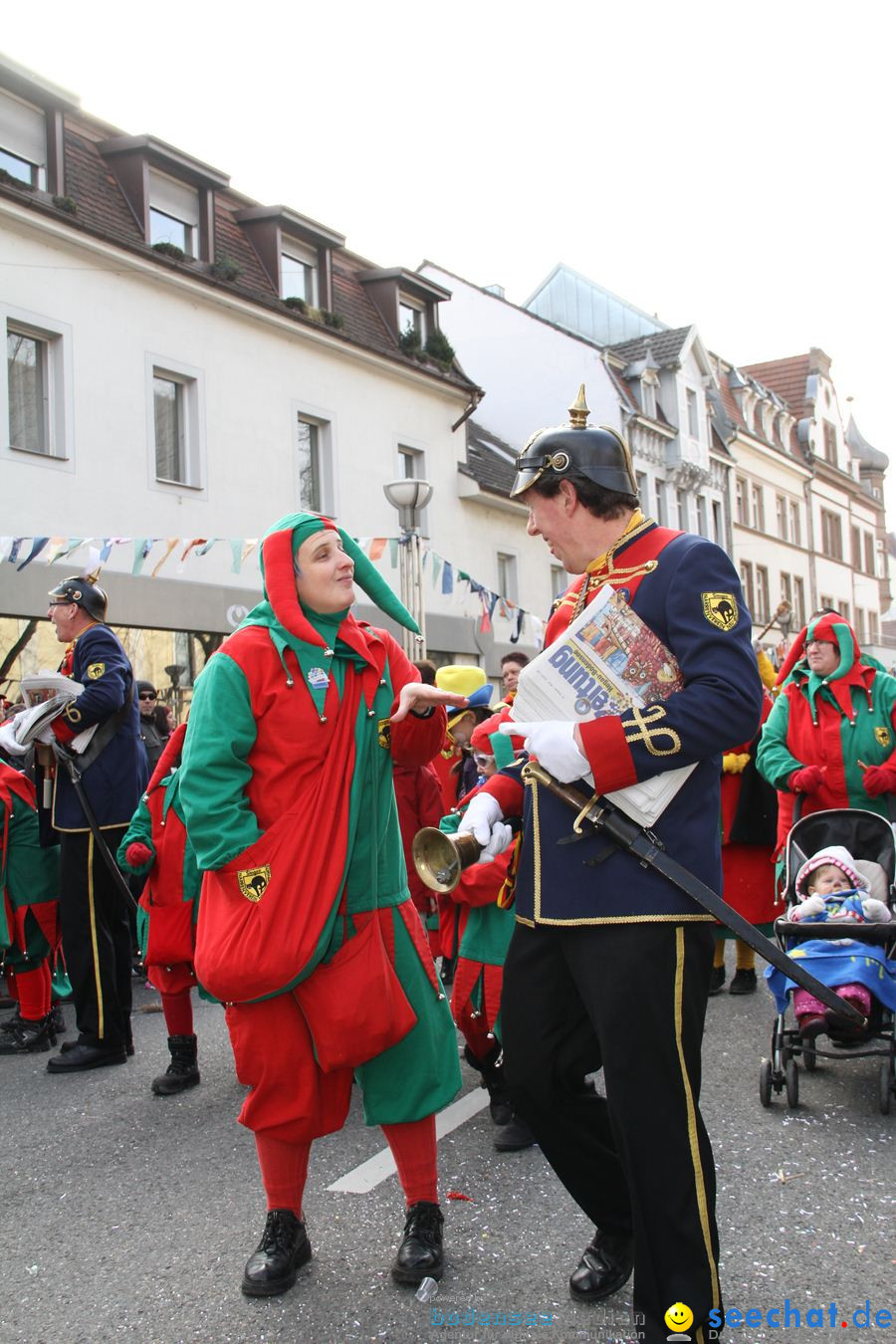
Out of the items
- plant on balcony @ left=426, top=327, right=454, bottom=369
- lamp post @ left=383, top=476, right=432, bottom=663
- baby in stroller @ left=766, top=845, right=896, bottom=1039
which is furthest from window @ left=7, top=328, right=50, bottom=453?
baby in stroller @ left=766, top=845, right=896, bottom=1039

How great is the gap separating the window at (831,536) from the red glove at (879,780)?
4472 centimetres

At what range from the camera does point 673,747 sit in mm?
2664

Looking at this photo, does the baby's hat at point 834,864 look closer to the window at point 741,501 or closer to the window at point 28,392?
the window at point 28,392

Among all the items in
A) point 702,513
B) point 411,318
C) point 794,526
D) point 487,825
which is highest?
point 411,318

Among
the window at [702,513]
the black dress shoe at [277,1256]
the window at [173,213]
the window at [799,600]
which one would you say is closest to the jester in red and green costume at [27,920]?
the black dress shoe at [277,1256]

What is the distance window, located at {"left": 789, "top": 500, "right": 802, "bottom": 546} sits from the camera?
4666 centimetres

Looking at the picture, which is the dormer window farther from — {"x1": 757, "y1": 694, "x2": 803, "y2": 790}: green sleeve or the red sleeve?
the red sleeve

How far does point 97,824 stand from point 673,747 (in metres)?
4.05

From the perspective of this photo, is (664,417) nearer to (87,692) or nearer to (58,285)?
(58,285)

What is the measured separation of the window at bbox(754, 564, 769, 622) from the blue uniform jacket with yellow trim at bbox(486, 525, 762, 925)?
39849 millimetres

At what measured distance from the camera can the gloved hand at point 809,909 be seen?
550 centimetres

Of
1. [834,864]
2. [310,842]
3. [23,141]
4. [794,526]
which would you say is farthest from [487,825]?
[794,526]

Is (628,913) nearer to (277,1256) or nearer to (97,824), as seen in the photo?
(277,1256)

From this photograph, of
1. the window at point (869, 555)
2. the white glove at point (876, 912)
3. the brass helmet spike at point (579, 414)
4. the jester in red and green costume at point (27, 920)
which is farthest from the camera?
the window at point (869, 555)
